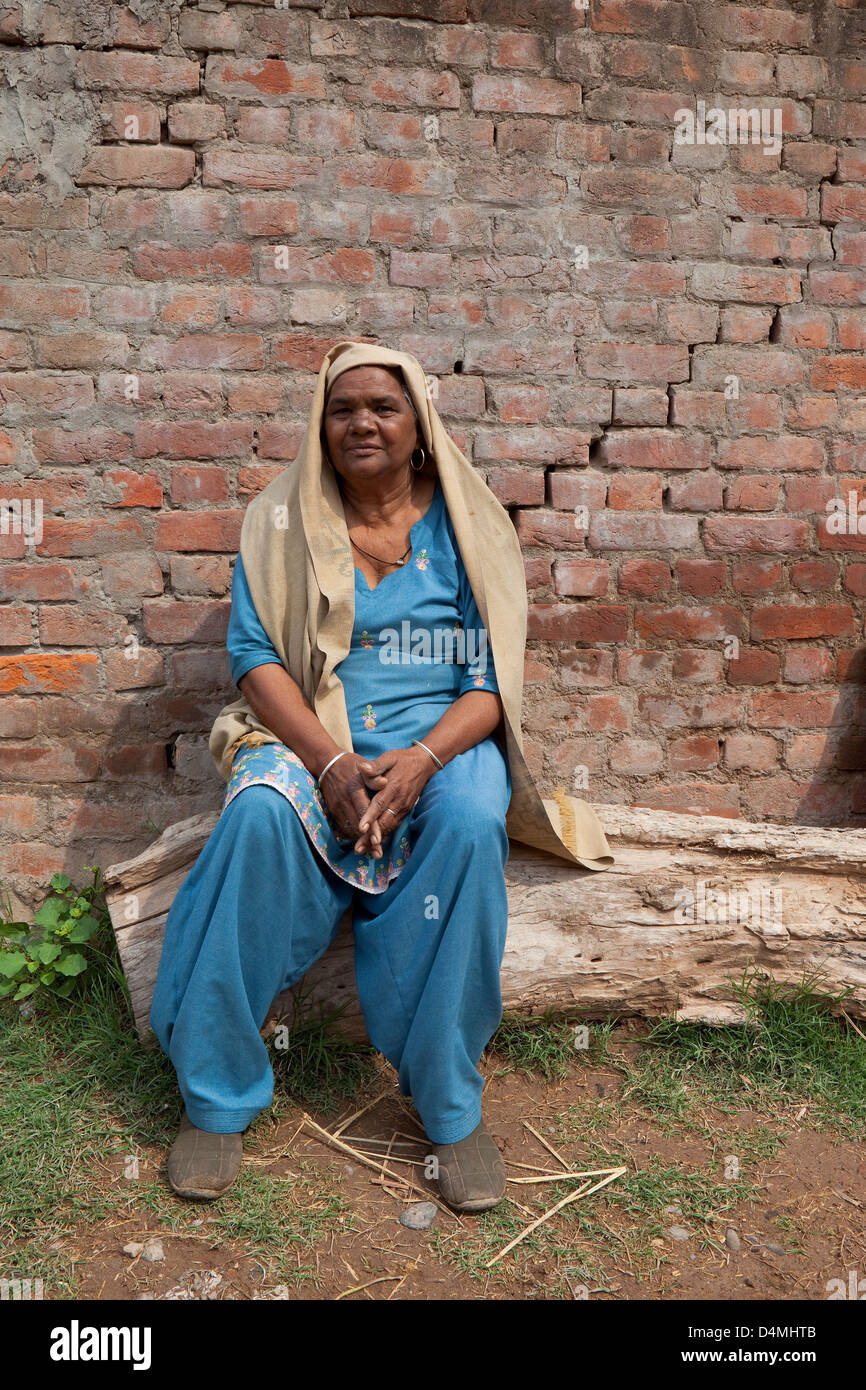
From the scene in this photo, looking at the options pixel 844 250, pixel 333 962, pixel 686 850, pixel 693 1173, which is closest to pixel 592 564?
pixel 686 850

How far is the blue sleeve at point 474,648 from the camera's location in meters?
2.53

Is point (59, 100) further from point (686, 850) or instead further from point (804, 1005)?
point (804, 1005)

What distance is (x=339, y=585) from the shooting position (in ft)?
8.21

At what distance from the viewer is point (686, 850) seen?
2.66 m

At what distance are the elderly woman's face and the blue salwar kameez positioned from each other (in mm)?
771

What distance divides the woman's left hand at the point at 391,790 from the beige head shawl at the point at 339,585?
15 centimetres

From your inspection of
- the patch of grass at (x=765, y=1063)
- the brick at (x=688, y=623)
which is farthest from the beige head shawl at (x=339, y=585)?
the brick at (x=688, y=623)

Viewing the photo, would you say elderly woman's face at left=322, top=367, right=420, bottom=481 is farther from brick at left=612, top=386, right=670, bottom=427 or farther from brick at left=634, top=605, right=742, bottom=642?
brick at left=634, top=605, right=742, bottom=642

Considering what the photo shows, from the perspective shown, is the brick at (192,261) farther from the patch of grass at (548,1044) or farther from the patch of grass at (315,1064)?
the patch of grass at (548,1044)

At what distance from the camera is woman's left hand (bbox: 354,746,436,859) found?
221 cm

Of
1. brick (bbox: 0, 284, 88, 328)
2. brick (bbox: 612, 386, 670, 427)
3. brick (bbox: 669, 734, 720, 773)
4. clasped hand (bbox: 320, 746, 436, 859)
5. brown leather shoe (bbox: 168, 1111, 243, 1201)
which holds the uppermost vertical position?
brick (bbox: 0, 284, 88, 328)

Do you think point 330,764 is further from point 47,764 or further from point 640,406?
point 640,406

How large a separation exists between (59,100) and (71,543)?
124 cm

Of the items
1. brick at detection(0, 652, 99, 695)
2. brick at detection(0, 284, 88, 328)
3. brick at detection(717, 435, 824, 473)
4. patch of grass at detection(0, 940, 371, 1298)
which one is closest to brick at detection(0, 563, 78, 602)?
brick at detection(0, 652, 99, 695)
